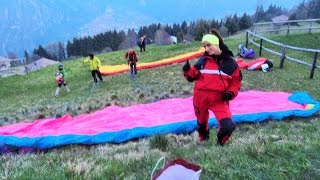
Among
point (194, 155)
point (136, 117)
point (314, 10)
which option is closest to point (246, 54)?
point (136, 117)

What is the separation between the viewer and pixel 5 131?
899 cm

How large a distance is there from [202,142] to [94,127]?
3.24 meters

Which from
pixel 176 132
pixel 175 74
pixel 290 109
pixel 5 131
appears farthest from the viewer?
pixel 175 74

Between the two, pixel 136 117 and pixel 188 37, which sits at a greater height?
pixel 136 117

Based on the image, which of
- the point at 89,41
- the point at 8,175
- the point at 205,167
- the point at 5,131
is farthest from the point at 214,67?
the point at 89,41

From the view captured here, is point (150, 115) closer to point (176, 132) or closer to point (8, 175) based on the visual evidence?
point (176, 132)

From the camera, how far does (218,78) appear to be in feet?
20.6

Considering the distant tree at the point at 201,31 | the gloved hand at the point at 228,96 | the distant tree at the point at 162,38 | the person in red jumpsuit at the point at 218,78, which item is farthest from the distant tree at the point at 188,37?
the gloved hand at the point at 228,96

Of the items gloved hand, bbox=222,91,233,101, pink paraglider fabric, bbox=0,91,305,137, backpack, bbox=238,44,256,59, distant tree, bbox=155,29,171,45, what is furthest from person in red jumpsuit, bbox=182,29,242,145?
distant tree, bbox=155,29,171,45

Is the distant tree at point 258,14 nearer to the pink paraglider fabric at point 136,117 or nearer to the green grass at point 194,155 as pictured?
the pink paraglider fabric at point 136,117

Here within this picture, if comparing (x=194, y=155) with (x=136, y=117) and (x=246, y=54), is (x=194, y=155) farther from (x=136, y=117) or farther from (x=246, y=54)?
(x=246, y=54)

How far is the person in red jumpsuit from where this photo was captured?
6188 millimetres

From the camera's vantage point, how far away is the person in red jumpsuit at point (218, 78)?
619cm

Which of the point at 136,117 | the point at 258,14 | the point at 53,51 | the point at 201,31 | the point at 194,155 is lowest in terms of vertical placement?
the point at 53,51
